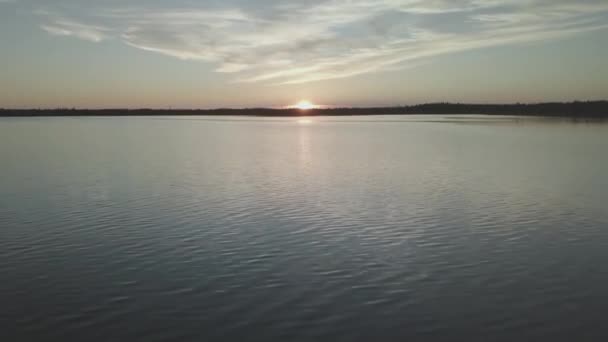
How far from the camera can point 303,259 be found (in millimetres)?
15680

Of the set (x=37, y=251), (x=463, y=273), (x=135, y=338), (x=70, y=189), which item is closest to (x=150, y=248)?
(x=37, y=251)

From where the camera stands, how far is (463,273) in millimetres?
14328

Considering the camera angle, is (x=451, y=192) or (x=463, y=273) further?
(x=451, y=192)

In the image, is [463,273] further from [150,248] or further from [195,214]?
[195,214]

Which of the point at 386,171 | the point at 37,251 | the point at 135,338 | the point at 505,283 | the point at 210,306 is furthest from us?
the point at 386,171

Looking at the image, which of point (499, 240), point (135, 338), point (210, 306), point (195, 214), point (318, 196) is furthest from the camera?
point (318, 196)

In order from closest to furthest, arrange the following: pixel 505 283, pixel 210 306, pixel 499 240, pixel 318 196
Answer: pixel 210 306, pixel 505 283, pixel 499 240, pixel 318 196

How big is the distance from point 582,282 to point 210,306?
9.21m

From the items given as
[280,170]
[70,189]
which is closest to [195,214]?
[70,189]

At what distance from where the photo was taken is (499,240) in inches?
702

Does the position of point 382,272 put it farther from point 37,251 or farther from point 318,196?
point 318,196

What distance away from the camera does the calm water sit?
35.9 feet

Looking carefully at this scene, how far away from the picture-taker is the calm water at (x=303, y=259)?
1095 cm

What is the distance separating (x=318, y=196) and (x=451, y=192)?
276 inches
